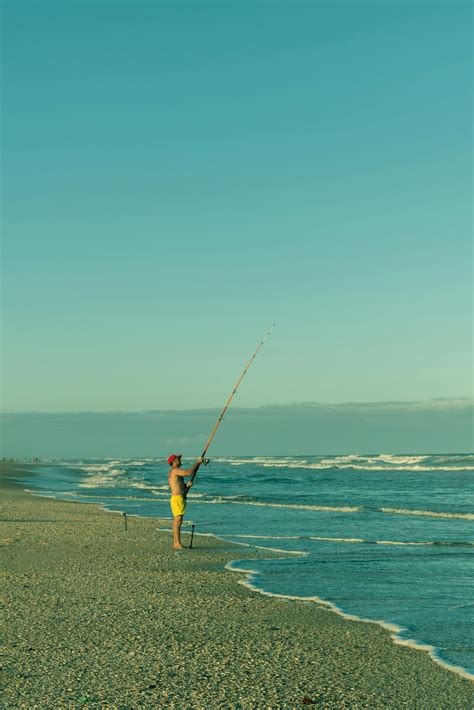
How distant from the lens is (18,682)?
561cm

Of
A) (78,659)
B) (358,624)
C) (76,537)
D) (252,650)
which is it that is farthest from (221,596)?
(76,537)

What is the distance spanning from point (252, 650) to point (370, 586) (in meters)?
3.96

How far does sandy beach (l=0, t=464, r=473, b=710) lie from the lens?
5.48 meters

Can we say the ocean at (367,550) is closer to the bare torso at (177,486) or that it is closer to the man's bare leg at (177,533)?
the man's bare leg at (177,533)

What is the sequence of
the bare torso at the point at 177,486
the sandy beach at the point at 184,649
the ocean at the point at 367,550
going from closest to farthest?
the sandy beach at the point at 184,649 < the ocean at the point at 367,550 < the bare torso at the point at 177,486

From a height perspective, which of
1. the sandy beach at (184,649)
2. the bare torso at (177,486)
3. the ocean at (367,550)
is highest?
the bare torso at (177,486)

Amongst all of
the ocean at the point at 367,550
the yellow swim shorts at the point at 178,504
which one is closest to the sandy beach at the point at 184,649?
the ocean at the point at 367,550

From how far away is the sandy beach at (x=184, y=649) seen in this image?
5.48m

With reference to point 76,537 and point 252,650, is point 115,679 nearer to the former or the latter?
point 252,650

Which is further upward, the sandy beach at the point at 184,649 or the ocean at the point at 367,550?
the sandy beach at the point at 184,649

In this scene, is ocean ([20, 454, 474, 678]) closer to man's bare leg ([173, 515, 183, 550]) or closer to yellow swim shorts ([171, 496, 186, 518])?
man's bare leg ([173, 515, 183, 550])

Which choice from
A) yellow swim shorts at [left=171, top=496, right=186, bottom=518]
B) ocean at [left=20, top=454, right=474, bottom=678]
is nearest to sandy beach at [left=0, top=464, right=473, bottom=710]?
ocean at [left=20, top=454, right=474, bottom=678]

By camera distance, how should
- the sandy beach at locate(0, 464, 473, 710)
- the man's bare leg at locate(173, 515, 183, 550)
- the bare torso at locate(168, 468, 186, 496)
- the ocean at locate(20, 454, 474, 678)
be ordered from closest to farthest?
the sandy beach at locate(0, 464, 473, 710) < the ocean at locate(20, 454, 474, 678) < the bare torso at locate(168, 468, 186, 496) < the man's bare leg at locate(173, 515, 183, 550)

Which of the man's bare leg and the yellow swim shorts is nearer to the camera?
the yellow swim shorts
